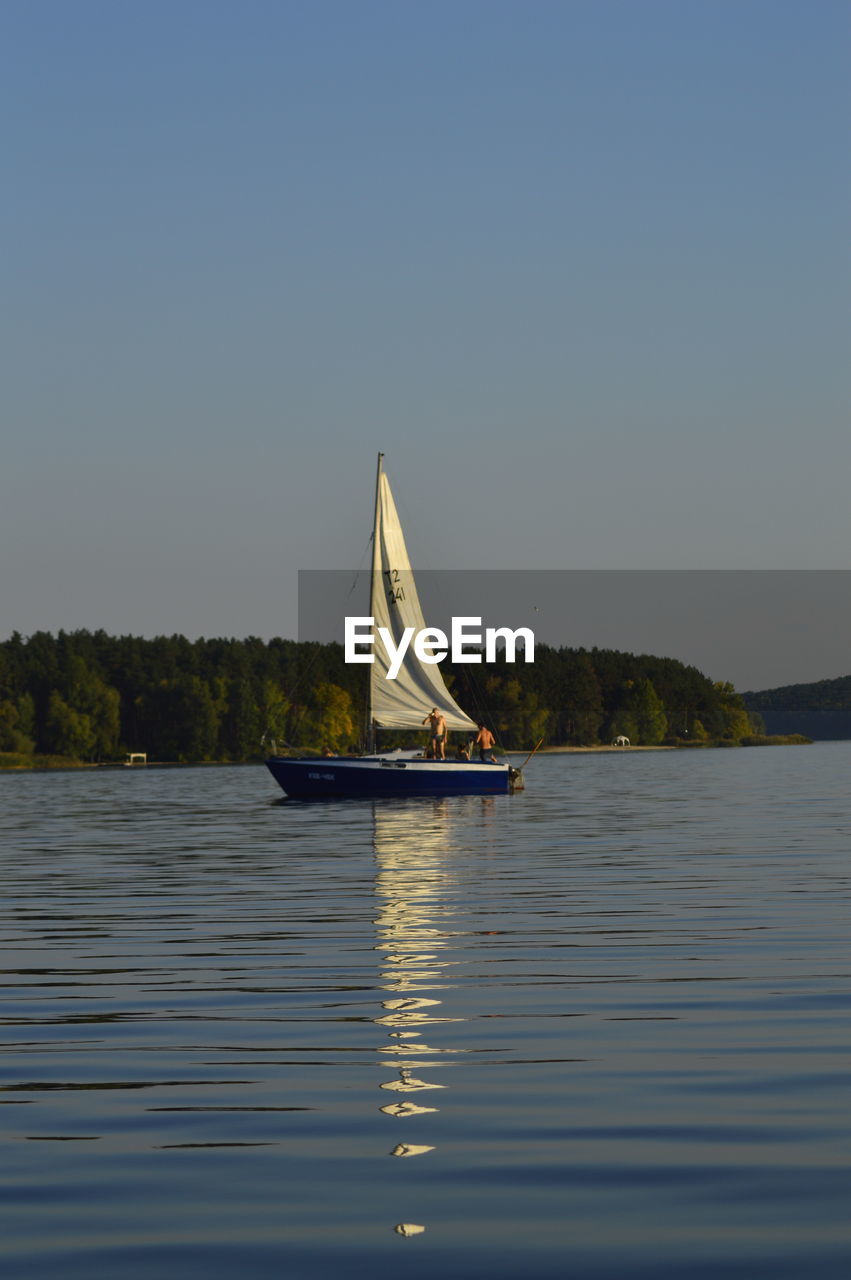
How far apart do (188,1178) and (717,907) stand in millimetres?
18716

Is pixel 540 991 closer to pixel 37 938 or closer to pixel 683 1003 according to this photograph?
pixel 683 1003

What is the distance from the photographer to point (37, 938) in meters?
25.5

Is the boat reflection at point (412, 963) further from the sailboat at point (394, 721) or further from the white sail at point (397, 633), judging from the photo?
the white sail at point (397, 633)

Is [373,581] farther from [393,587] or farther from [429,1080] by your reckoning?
[429,1080]

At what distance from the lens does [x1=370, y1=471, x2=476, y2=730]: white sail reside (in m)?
83.6

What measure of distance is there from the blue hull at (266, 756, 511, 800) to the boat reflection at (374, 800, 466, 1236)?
29009 millimetres

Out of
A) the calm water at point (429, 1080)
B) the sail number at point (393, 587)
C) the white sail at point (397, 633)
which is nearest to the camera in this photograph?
the calm water at point (429, 1080)

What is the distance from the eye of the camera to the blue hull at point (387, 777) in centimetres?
7825

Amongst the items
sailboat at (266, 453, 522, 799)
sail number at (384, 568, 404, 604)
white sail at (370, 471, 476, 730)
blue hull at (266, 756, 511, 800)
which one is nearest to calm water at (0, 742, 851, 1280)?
blue hull at (266, 756, 511, 800)

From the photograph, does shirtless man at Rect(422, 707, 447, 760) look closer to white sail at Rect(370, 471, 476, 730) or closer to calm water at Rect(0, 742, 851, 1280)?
white sail at Rect(370, 471, 476, 730)

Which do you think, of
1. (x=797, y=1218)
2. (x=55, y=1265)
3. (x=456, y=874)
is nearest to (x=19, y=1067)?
(x=55, y=1265)

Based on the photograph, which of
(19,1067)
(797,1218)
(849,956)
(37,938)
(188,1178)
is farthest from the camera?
(37,938)

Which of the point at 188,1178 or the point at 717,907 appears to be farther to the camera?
the point at 717,907

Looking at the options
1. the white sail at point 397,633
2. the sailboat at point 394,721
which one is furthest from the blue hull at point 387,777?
the white sail at point 397,633
